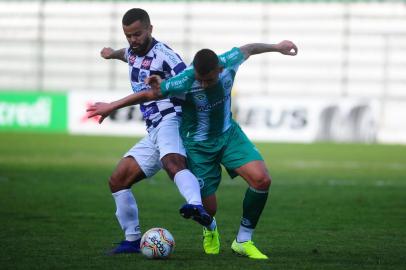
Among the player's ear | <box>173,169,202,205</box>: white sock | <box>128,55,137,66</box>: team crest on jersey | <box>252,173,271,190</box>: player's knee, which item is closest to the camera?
<box>173,169,202,205</box>: white sock

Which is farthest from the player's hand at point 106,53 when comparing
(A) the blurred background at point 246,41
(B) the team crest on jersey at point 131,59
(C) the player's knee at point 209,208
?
(A) the blurred background at point 246,41

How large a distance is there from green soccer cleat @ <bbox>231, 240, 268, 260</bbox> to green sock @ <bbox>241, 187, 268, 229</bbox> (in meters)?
0.19

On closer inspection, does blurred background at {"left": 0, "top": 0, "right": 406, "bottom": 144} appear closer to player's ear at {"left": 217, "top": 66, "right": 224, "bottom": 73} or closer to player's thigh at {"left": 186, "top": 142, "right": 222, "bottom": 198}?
player's thigh at {"left": 186, "top": 142, "right": 222, "bottom": 198}

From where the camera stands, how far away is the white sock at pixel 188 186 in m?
7.83

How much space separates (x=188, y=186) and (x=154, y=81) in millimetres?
951

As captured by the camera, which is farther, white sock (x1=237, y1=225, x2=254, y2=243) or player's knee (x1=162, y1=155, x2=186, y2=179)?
white sock (x1=237, y1=225, x2=254, y2=243)

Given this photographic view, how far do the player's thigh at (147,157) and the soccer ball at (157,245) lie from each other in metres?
0.63

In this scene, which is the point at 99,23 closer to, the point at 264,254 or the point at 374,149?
the point at 374,149

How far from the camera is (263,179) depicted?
26.9 ft

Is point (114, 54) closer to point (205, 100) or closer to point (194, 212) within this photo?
point (205, 100)

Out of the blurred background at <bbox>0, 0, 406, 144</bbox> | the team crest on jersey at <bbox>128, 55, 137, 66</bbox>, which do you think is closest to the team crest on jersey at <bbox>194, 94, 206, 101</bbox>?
the team crest on jersey at <bbox>128, 55, 137, 66</bbox>

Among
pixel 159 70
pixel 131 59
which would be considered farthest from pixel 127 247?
pixel 131 59

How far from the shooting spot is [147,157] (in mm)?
8430

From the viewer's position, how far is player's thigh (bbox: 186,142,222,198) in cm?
850
